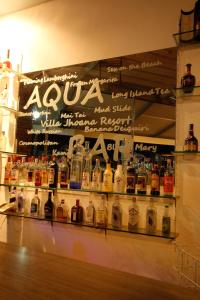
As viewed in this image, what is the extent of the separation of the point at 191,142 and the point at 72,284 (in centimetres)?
126

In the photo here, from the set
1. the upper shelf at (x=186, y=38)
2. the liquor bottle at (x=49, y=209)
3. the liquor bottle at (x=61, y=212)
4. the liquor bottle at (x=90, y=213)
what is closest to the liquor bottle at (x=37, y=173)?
the liquor bottle at (x=49, y=209)

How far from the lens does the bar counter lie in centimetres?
101

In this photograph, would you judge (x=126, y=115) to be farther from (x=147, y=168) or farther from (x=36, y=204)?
(x=36, y=204)

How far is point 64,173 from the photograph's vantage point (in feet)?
8.21

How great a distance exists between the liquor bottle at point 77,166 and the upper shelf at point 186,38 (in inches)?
41.7

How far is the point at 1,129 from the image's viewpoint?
2881mm

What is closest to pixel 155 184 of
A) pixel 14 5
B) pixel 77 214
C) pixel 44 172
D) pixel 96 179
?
pixel 96 179

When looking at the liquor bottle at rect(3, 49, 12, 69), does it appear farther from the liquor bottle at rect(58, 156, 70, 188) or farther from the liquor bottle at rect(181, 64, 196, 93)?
the liquor bottle at rect(181, 64, 196, 93)

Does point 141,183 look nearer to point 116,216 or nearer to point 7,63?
point 116,216

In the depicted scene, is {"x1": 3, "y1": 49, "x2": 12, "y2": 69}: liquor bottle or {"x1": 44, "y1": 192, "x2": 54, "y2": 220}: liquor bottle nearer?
{"x1": 44, "y1": 192, "x2": 54, "y2": 220}: liquor bottle

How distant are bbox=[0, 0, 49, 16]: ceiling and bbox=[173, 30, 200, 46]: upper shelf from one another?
1426 mm

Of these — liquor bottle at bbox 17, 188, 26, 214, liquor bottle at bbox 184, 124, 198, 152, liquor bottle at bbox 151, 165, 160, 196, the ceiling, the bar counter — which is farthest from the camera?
the ceiling

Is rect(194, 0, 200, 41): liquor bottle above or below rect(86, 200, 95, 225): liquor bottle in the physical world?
above

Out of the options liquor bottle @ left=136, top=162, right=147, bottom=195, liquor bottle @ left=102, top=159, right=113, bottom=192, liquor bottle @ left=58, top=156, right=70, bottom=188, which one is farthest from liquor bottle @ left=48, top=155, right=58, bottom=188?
liquor bottle @ left=136, top=162, right=147, bottom=195
